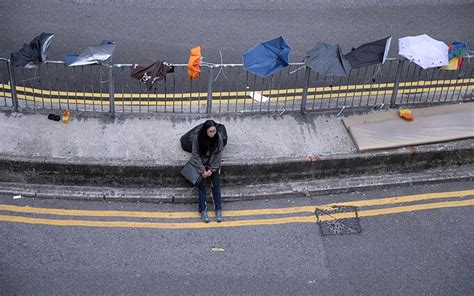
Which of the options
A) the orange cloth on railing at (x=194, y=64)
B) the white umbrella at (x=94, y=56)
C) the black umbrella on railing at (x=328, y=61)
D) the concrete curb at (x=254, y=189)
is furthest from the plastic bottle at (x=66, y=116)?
the black umbrella on railing at (x=328, y=61)

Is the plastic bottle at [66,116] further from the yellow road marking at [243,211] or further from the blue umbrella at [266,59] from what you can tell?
the blue umbrella at [266,59]

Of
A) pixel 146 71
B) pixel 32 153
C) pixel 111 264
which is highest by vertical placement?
pixel 146 71

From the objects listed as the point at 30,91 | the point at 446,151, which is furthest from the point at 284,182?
the point at 30,91

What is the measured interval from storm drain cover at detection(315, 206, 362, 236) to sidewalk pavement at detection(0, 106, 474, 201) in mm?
466

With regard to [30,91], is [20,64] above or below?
above

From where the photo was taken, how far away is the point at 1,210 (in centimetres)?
933

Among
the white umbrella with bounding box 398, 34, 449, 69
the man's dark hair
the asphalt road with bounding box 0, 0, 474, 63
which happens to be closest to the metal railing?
the white umbrella with bounding box 398, 34, 449, 69

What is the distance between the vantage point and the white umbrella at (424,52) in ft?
34.5

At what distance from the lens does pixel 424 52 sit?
10.6 m

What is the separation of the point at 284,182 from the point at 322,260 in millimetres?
1662

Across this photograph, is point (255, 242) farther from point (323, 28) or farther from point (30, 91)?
point (323, 28)

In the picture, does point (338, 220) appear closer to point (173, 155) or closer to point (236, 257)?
point (236, 257)

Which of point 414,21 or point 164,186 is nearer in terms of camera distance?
point 164,186

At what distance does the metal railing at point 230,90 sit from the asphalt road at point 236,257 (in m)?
2.15
